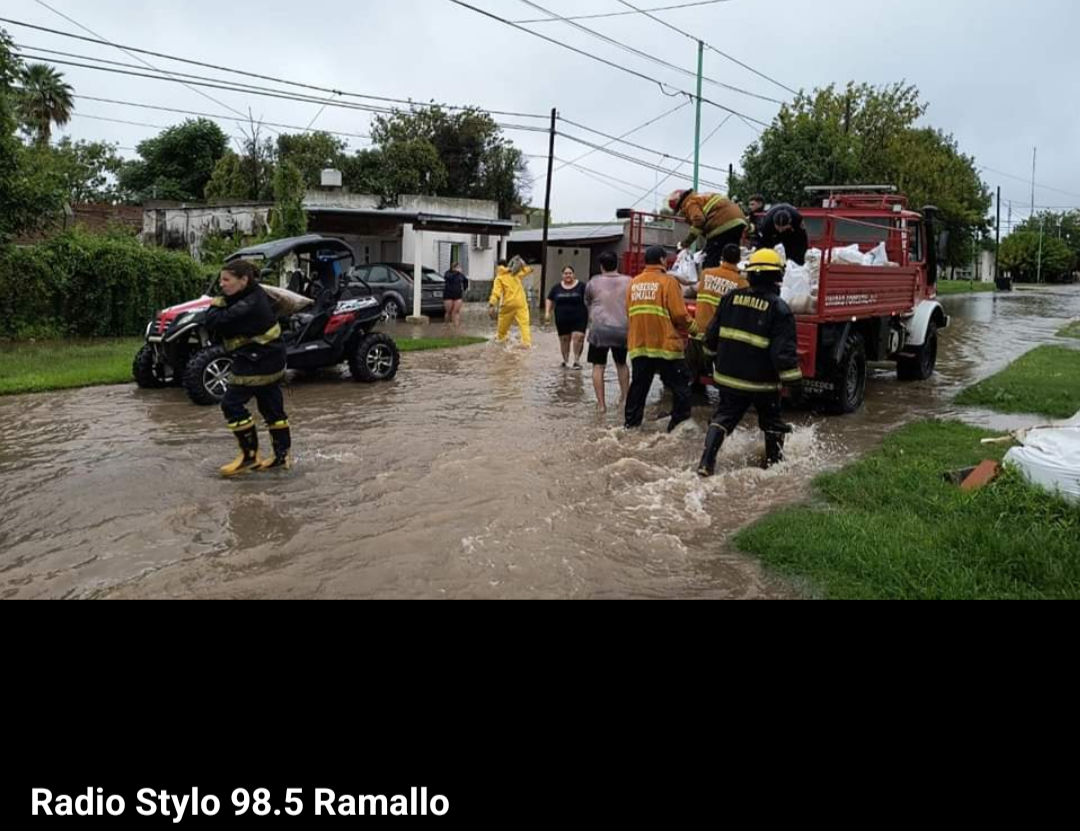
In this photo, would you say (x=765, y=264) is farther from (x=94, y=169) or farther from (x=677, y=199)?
(x=94, y=169)

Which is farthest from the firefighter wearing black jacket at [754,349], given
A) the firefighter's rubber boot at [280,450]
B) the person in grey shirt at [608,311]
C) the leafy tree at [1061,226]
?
the leafy tree at [1061,226]

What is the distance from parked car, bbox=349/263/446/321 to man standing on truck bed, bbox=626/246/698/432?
47.0 feet

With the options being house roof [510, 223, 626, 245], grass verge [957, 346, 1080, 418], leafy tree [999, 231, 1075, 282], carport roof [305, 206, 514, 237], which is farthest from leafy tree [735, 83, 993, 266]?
leafy tree [999, 231, 1075, 282]

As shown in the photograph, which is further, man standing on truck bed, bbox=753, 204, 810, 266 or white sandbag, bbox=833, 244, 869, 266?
white sandbag, bbox=833, 244, 869, 266

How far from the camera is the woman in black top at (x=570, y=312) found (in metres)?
12.6

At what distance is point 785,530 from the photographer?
524 cm

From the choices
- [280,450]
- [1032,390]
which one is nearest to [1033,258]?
[1032,390]

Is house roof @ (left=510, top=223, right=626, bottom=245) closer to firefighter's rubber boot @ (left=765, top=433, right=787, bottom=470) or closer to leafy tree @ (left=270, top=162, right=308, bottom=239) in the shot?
leafy tree @ (left=270, top=162, right=308, bottom=239)

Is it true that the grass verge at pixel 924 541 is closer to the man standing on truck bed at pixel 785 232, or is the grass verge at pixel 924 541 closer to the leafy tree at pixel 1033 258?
the man standing on truck bed at pixel 785 232

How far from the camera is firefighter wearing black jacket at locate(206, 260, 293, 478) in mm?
6617

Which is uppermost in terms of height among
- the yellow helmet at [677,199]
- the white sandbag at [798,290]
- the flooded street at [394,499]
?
the yellow helmet at [677,199]

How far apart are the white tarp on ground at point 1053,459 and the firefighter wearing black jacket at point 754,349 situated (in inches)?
63.2

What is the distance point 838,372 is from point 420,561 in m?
6.34

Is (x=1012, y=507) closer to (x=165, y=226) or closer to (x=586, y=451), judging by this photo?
(x=586, y=451)
